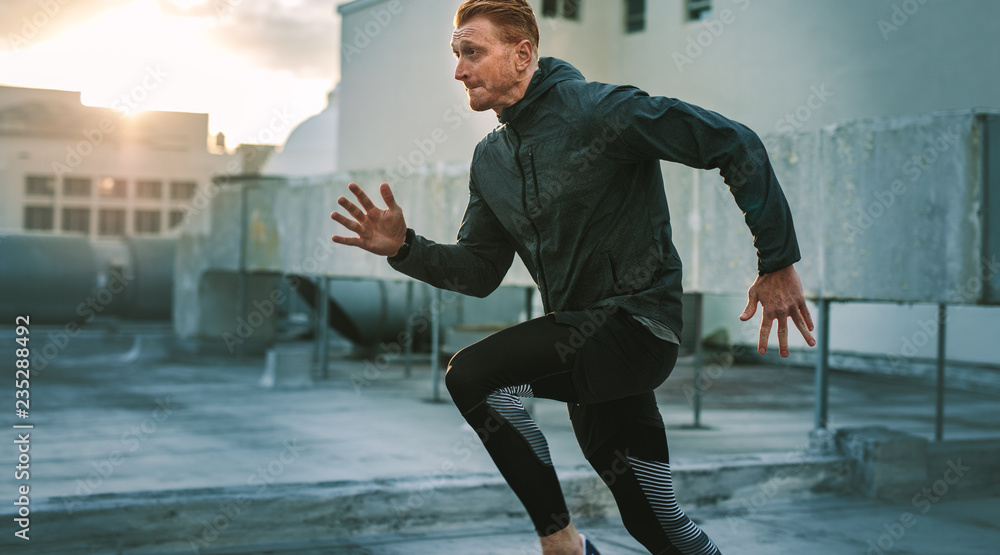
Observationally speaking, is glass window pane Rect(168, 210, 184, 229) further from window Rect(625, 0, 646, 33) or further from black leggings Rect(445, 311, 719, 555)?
black leggings Rect(445, 311, 719, 555)

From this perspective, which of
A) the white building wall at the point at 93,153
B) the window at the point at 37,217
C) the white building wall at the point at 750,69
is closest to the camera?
the white building wall at the point at 750,69

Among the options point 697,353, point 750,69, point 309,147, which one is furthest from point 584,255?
point 309,147

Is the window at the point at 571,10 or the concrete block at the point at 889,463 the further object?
the window at the point at 571,10

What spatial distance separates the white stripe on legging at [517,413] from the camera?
8.65 feet

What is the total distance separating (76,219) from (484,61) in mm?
42440

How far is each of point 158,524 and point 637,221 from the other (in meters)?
3.18

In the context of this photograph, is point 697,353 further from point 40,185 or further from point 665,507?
point 40,185

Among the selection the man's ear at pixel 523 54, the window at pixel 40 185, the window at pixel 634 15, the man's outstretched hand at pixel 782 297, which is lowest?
the man's outstretched hand at pixel 782 297

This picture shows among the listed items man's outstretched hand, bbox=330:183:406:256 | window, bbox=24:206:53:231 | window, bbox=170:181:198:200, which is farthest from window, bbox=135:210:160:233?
man's outstretched hand, bbox=330:183:406:256

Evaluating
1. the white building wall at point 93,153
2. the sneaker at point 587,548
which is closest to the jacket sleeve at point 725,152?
the sneaker at point 587,548

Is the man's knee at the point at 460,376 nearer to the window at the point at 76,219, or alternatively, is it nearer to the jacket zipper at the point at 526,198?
the jacket zipper at the point at 526,198

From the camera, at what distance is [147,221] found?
43344 millimetres

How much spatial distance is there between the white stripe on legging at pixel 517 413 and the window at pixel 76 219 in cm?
4223

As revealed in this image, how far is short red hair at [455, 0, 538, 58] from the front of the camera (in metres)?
2.75
